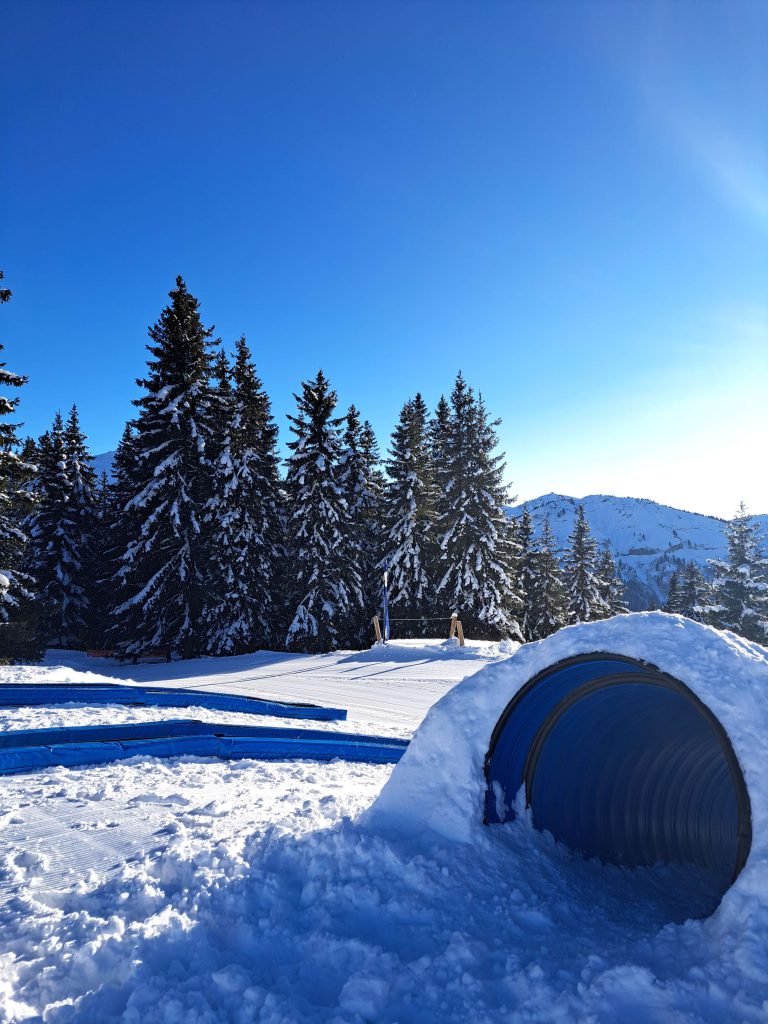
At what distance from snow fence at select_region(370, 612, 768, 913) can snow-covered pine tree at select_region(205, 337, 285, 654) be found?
20.0 m

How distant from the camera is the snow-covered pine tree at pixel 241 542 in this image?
77.0ft

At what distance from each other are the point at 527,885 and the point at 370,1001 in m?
1.47

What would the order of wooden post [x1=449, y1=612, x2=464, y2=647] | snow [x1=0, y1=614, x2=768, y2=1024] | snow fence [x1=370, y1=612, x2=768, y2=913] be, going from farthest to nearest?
1. wooden post [x1=449, y1=612, x2=464, y2=647]
2. snow fence [x1=370, y1=612, x2=768, y2=913]
3. snow [x1=0, y1=614, x2=768, y2=1024]

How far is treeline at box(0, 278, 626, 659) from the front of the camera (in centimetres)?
2220

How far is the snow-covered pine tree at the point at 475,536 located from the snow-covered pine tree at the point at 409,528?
89 cm

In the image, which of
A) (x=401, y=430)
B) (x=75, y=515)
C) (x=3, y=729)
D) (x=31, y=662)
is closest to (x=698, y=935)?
(x=3, y=729)

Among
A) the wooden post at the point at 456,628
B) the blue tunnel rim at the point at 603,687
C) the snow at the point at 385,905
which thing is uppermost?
the blue tunnel rim at the point at 603,687

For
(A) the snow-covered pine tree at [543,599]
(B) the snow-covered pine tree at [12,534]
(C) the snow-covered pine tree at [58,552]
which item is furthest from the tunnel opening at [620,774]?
(C) the snow-covered pine tree at [58,552]

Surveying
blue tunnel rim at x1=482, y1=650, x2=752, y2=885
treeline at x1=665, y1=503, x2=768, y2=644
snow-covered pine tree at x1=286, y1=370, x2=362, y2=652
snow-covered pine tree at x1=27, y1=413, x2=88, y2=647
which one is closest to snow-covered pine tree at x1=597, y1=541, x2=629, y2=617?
treeline at x1=665, y1=503, x2=768, y2=644

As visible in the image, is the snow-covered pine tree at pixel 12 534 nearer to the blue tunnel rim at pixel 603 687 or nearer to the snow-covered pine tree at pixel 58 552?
the snow-covered pine tree at pixel 58 552

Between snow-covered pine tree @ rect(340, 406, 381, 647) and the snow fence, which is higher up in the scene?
snow-covered pine tree @ rect(340, 406, 381, 647)

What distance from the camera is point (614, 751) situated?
4.85m

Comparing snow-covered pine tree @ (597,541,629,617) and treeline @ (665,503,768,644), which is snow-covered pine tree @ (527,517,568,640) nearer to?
treeline @ (665,503,768,644)

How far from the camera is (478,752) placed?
410 cm
